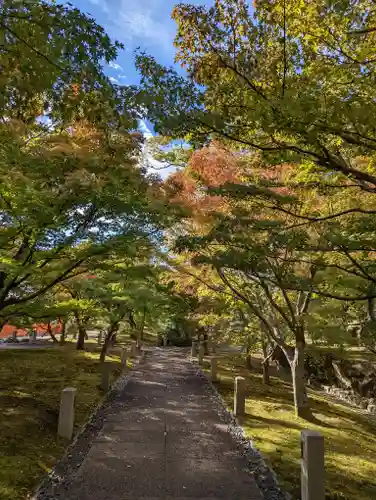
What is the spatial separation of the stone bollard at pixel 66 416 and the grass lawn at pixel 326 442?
410 centimetres

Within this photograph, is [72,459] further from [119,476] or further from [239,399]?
[239,399]

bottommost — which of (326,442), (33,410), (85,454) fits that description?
(326,442)

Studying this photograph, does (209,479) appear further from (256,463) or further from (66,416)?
(66,416)

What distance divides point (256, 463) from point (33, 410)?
5.66m

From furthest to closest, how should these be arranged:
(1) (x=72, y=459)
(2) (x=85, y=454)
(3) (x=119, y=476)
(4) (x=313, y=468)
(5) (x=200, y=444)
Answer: (5) (x=200, y=444) → (2) (x=85, y=454) → (1) (x=72, y=459) → (3) (x=119, y=476) → (4) (x=313, y=468)

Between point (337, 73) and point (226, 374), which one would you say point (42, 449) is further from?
point (226, 374)

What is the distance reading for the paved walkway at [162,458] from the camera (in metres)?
5.61

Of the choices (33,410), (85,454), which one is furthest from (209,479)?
(33,410)

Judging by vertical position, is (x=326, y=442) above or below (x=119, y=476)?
below

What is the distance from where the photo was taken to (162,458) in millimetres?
6922

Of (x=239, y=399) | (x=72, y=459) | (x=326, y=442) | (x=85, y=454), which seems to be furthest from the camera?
(x=239, y=399)

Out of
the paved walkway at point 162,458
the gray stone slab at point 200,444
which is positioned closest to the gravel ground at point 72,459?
the paved walkway at point 162,458

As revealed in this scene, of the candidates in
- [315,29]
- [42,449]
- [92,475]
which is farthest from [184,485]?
[315,29]

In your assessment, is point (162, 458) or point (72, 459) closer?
point (72, 459)
